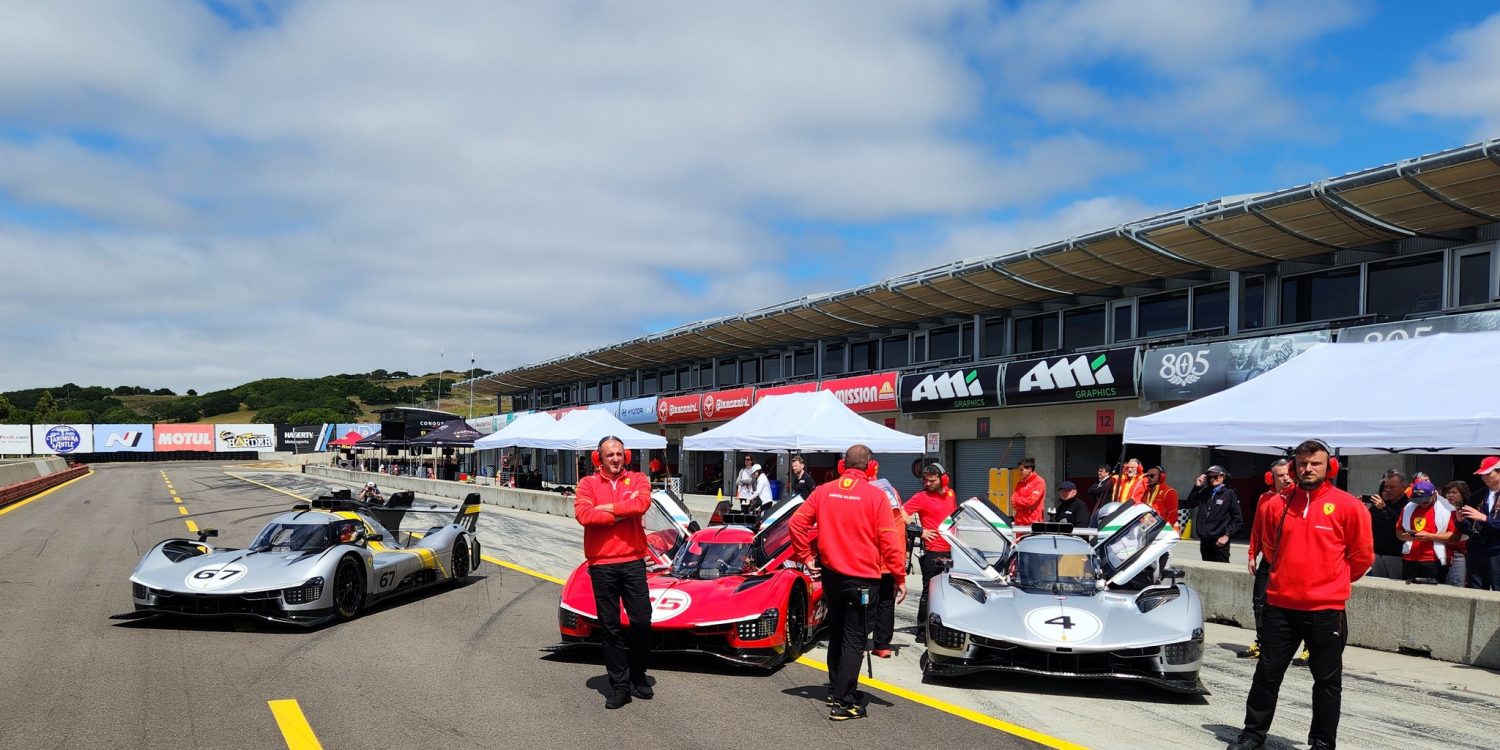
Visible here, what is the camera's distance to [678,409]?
40250 mm

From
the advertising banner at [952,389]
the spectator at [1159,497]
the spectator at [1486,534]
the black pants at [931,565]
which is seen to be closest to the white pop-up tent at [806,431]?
the advertising banner at [952,389]

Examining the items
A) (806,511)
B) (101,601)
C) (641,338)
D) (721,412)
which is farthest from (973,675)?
(641,338)

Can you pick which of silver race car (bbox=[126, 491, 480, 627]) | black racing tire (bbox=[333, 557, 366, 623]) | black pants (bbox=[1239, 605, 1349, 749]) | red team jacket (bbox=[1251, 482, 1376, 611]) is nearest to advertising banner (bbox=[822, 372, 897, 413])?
silver race car (bbox=[126, 491, 480, 627])

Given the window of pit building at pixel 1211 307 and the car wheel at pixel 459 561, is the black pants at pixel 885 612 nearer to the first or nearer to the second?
the car wheel at pixel 459 561

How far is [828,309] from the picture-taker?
33375 millimetres

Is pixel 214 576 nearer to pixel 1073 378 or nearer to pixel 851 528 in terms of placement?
pixel 851 528

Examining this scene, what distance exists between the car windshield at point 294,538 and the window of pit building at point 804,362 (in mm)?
29994

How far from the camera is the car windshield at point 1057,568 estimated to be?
852 centimetres

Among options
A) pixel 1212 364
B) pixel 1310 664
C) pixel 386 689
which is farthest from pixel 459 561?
pixel 1212 364

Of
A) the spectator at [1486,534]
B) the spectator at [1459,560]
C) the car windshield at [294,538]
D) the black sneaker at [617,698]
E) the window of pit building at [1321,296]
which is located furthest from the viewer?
the window of pit building at [1321,296]

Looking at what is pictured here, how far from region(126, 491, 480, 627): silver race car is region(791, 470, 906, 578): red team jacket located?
17.6 feet

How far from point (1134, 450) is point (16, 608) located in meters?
22.1

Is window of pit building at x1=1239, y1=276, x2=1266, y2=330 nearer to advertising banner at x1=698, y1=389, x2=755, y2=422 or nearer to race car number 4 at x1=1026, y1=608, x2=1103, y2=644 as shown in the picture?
advertising banner at x1=698, y1=389, x2=755, y2=422

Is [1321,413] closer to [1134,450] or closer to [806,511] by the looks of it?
[806,511]
